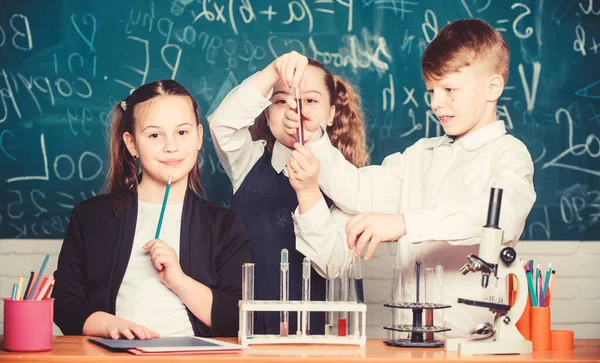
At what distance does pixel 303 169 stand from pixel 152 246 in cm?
41

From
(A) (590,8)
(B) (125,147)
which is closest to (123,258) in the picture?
(B) (125,147)

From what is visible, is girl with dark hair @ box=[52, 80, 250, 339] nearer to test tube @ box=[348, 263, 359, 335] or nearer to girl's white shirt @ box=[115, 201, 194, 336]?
girl's white shirt @ box=[115, 201, 194, 336]

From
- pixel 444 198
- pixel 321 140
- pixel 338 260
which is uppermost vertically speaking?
pixel 321 140

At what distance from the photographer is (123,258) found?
1.97 metres

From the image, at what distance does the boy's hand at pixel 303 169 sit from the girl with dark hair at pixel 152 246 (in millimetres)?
221

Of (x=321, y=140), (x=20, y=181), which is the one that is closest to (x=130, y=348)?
(x=321, y=140)

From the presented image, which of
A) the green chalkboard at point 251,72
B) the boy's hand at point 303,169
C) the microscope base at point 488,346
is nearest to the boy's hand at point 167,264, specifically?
the boy's hand at point 303,169

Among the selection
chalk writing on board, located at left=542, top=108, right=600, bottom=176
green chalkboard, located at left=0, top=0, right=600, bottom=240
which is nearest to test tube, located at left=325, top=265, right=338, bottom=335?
green chalkboard, located at left=0, top=0, right=600, bottom=240

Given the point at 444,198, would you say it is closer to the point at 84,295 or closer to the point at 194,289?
the point at 194,289

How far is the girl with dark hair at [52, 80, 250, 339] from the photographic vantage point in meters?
1.90

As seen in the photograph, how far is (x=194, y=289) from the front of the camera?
1899mm

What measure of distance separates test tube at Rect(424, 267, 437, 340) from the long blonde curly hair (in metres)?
0.86

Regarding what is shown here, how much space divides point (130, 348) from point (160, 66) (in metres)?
1.73

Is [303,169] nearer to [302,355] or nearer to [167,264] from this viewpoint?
[167,264]
